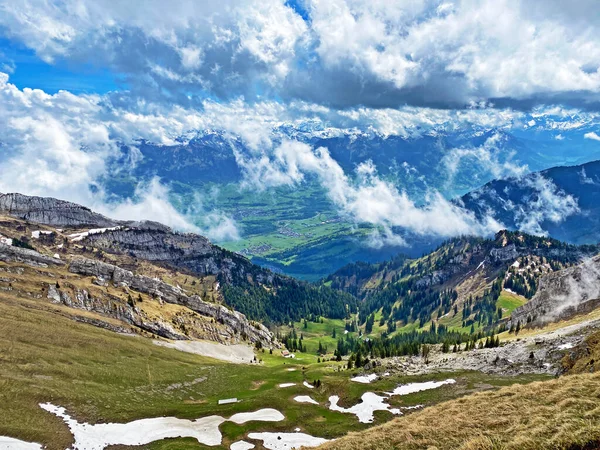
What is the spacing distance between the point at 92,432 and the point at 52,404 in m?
12.4

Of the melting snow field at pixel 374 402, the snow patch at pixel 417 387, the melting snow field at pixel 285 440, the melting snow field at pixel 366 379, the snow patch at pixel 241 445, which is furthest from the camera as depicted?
the melting snow field at pixel 366 379

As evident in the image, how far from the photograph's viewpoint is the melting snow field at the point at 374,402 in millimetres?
84312

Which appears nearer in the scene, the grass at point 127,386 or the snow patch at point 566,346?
the grass at point 127,386

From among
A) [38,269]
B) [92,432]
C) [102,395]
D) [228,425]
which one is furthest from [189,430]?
[38,269]

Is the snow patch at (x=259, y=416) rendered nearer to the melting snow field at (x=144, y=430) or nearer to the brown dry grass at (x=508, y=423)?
the melting snow field at (x=144, y=430)

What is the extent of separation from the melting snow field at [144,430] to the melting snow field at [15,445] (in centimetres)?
543

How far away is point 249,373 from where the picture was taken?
13238cm

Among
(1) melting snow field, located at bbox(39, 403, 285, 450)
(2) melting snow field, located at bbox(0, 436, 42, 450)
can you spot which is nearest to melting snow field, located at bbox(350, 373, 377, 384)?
(1) melting snow field, located at bbox(39, 403, 285, 450)

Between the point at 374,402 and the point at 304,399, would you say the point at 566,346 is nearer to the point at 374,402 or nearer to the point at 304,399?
the point at 374,402

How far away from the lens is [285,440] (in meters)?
71.8

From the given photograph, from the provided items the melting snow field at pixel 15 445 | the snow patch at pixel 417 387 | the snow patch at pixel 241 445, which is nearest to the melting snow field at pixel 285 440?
the snow patch at pixel 241 445

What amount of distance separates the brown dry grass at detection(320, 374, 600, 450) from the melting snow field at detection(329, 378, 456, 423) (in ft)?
129

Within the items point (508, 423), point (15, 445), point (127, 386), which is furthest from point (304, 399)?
point (508, 423)

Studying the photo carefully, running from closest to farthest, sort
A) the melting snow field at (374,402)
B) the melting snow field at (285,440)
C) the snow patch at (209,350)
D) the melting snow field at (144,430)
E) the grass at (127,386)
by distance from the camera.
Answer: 1. the melting snow field at (144,430)
2. the melting snow field at (285,440)
3. the grass at (127,386)
4. the melting snow field at (374,402)
5. the snow patch at (209,350)
